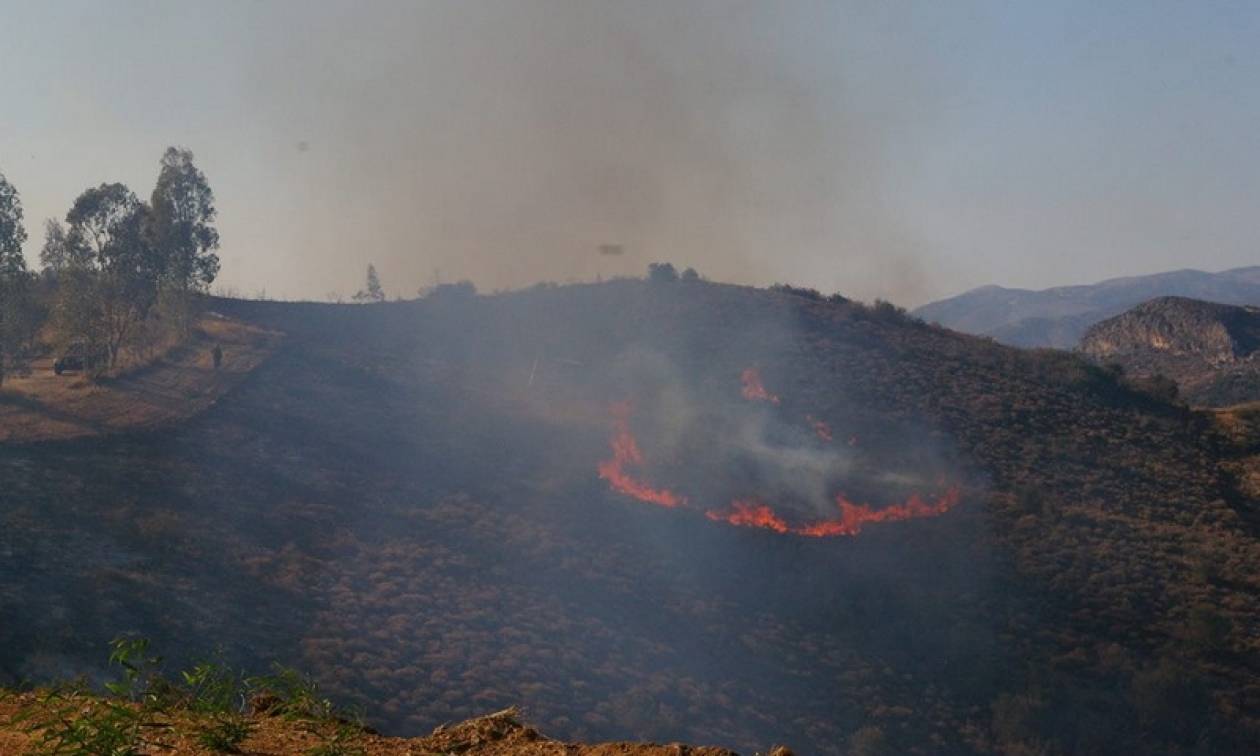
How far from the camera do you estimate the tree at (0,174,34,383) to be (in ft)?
124

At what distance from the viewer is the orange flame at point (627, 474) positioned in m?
34.1

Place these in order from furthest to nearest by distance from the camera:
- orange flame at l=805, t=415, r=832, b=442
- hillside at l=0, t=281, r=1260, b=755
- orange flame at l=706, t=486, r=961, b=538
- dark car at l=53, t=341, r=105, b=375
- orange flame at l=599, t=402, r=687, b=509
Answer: dark car at l=53, t=341, r=105, b=375 → orange flame at l=805, t=415, r=832, b=442 → orange flame at l=599, t=402, r=687, b=509 → orange flame at l=706, t=486, r=961, b=538 → hillside at l=0, t=281, r=1260, b=755

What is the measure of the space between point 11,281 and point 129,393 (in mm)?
7908

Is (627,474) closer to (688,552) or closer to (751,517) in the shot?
(751,517)

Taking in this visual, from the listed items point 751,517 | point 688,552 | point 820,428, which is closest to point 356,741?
point 688,552

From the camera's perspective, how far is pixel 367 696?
18.2 m

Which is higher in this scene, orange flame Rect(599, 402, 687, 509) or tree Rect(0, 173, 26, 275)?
tree Rect(0, 173, 26, 275)

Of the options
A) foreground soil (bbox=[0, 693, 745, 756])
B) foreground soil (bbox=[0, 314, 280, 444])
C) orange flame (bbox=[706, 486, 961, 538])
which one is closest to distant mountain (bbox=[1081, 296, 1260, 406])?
orange flame (bbox=[706, 486, 961, 538])

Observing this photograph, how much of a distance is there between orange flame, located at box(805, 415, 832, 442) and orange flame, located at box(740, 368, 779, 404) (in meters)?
2.63

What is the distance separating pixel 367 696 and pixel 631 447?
2234 cm

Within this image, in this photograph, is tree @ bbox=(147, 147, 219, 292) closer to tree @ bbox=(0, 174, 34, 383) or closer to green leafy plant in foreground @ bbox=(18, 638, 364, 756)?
tree @ bbox=(0, 174, 34, 383)

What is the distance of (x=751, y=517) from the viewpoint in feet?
106

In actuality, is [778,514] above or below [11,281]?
below

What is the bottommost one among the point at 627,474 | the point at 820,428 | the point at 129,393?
the point at 627,474
